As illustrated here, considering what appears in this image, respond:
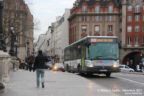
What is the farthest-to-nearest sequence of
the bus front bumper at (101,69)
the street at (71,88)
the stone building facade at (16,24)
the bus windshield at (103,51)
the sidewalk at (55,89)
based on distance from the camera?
the stone building facade at (16,24) → the bus front bumper at (101,69) → the bus windshield at (103,51) → the street at (71,88) → the sidewalk at (55,89)

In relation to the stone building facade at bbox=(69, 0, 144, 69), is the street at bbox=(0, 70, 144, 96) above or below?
below

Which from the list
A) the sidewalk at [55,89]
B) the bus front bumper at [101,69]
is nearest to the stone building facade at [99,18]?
Result: the bus front bumper at [101,69]

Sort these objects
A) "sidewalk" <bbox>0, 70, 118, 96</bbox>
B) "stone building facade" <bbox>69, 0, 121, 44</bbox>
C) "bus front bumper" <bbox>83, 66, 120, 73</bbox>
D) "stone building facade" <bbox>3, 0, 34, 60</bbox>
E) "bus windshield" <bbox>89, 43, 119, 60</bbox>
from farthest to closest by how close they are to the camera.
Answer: "stone building facade" <bbox>69, 0, 121, 44</bbox> → "stone building facade" <bbox>3, 0, 34, 60</bbox> → "bus front bumper" <bbox>83, 66, 120, 73</bbox> → "bus windshield" <bbox>89, 43, 119, 60</bbox> → "sidewalk" <bbox>0, 70, 118, 96</bbox>

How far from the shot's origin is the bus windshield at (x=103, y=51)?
79.7 ft

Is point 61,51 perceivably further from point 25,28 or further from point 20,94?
point 20,94

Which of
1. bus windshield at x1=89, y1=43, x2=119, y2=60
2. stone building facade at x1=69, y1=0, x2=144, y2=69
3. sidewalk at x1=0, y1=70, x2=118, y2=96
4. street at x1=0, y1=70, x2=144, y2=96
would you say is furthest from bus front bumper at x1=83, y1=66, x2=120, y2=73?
stone building facade at x1=69, y1=0, x2=144, y2=69

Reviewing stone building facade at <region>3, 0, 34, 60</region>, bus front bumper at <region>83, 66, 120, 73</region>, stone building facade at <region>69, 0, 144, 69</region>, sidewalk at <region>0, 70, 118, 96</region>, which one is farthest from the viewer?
stone building facade at <region>69, 0, 144, 69</region>

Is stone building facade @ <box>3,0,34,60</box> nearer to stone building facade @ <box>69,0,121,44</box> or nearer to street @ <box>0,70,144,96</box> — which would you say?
stone building facade @ <box>69,0,121,44</box>

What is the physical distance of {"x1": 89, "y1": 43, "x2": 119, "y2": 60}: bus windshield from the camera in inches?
957

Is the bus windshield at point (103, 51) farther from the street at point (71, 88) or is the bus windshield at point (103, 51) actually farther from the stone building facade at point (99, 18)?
the stone building facade at point (99, 18)

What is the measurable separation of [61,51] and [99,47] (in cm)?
8466

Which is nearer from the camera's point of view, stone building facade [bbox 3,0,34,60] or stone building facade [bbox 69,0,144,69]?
stone building facade [bbox 3,0,34,60]

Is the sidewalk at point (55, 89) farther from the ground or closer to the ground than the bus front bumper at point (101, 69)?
closer to the ground

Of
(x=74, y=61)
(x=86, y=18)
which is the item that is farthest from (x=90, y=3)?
(x=74, y=61)
